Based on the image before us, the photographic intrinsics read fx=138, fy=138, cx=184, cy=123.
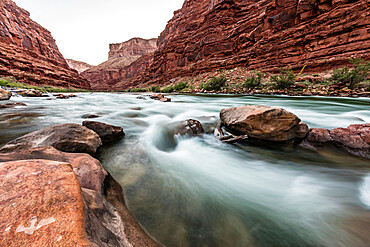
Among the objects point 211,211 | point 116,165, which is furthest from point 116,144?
point 211,211

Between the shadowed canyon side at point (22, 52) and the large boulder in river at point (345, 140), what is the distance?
4012 cm

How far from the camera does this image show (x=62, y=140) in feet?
5.87

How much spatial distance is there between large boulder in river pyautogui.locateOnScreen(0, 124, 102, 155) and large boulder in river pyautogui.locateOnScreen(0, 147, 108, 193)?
0.40m

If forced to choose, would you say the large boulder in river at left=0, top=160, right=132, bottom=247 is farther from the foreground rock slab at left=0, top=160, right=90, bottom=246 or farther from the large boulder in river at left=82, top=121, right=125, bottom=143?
the large boulder in river at left=82, top=121, right=125, bottom=143

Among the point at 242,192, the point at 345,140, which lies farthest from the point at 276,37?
the point at 242,192

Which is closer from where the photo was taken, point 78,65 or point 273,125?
point 273,125

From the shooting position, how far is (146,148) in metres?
2.50

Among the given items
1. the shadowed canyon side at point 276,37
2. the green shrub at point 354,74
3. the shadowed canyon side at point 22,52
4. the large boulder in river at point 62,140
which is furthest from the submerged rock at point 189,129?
the shadowed canyon side at point 22,52

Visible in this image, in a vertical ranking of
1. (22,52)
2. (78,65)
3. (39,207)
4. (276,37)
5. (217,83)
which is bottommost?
(39,207)

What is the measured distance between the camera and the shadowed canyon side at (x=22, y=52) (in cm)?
2630

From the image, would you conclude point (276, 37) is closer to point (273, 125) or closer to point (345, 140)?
point (345, 140)

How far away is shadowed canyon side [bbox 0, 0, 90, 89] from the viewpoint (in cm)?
2630

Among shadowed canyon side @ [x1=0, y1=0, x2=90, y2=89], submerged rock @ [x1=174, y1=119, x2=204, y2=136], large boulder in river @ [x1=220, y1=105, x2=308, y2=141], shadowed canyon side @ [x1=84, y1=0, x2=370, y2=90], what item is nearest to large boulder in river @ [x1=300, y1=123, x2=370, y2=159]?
large boulder in river @ [x1=220, y1=105, x2=308, y2=141]

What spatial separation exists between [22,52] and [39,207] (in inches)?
2003
